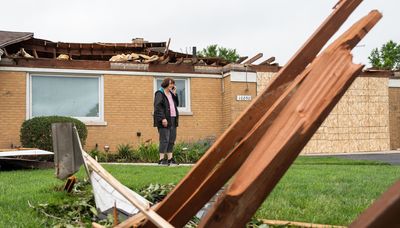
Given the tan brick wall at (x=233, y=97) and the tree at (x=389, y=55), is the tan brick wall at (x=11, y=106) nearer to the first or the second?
the tan brick wall at (x=233, y=97)

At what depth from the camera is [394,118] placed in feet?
63.4

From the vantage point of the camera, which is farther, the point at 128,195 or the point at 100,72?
the point at 100,72

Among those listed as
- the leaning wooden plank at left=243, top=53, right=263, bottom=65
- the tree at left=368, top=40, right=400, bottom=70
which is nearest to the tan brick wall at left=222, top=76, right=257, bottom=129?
the leaning wooden plank at left=243, top=53, right=263, bottom=65

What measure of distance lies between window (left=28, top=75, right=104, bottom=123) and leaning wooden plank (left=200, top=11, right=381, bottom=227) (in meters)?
14.3

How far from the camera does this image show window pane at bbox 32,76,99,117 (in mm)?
15000

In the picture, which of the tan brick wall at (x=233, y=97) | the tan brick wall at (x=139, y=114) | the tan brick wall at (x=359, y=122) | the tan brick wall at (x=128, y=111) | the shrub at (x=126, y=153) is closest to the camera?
the shrub at (x=126, y=153)

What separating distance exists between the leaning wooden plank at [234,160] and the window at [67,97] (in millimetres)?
13781

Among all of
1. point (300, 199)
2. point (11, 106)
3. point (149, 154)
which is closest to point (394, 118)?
point (149, 154)

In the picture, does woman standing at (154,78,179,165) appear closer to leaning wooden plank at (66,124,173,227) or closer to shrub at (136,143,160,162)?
shrub at (136,143,160,162)

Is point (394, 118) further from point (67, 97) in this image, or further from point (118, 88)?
point (67, 97)

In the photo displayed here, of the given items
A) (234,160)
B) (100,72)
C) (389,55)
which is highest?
(389,55)

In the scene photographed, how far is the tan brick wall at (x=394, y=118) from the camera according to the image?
62.9 ft

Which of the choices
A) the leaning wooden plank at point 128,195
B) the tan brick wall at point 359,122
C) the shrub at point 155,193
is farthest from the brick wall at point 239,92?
the leaning wooden plank at point 128,195

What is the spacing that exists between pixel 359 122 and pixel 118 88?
9.14m
